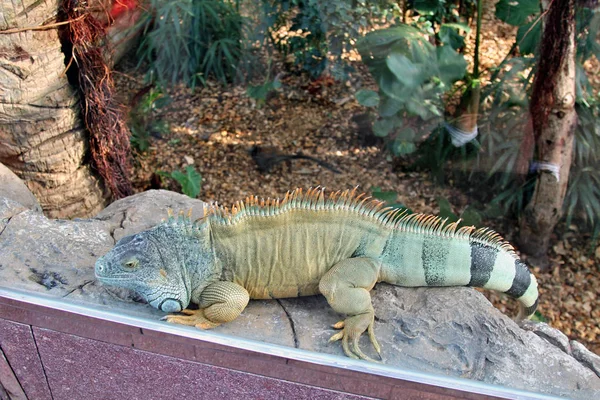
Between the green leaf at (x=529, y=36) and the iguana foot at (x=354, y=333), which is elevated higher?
the green leaf at (x=529, y=36)

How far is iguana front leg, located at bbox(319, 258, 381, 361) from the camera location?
81.7 inches

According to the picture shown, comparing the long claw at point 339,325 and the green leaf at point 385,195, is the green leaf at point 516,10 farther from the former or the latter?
the long claw at point 339,325

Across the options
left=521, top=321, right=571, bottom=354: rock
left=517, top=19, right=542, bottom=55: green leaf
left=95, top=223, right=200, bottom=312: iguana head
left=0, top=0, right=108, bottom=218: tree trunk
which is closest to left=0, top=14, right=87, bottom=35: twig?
left=0, top=0, right=108, bottom=218: tree trunk

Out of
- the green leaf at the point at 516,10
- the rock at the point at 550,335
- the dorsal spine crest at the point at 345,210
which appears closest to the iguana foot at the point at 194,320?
the dorsal spine crest at the point at 345,210

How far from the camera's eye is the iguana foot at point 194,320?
2055mm

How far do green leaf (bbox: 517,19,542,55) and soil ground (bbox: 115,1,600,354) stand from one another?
115mm

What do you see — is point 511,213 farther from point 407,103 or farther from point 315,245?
point 315,245

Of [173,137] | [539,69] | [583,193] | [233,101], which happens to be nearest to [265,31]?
[233,101]

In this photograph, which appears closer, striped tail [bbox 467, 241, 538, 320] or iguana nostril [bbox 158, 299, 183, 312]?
iguana nostril [bbox 158, 299, 183, 312]

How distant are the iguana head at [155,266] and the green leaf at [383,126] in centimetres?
166

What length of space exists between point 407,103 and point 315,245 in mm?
1367

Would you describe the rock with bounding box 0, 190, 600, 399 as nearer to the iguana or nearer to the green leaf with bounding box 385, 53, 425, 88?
the iguana

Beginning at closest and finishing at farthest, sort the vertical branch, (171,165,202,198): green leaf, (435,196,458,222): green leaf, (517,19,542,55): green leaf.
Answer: (517,19,542,55): green leaf
(435,196,458,222): green leaf
the vertical branch
(171,165,202,198): green leaf

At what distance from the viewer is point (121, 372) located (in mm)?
2250
